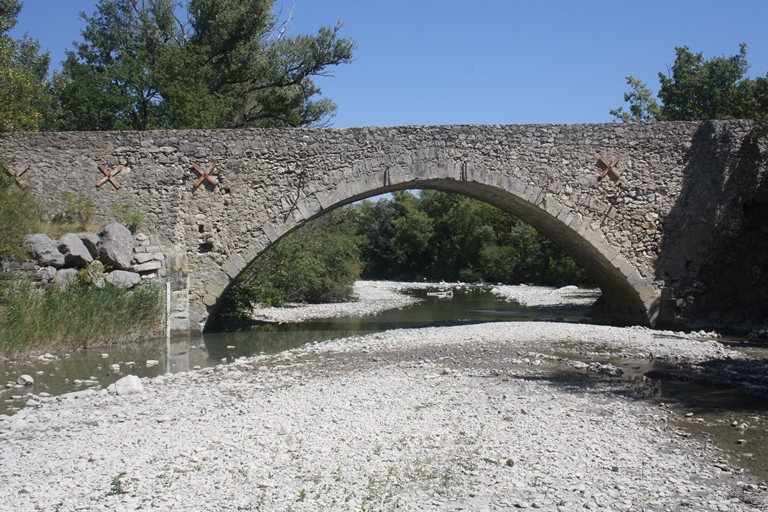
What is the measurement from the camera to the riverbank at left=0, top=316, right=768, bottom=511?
4.37 metres

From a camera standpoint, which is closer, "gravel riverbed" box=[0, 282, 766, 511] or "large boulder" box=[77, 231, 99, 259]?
"gravel riverbed" box=[0, 282, 766, 511]

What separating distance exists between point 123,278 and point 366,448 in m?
8.42

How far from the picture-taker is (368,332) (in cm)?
1435

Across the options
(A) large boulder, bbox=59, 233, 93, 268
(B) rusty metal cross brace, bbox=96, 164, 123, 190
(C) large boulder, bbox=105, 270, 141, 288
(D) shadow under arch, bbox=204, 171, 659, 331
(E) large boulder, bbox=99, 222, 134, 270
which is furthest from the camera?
(D) shadow under arch, bbox=204, 171, 659, 331

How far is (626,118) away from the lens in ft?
86.5

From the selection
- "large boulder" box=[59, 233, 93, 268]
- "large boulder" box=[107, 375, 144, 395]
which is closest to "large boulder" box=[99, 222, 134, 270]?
"large boulder" box=[59, 233, 93, 268]

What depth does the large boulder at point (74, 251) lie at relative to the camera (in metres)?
11.8

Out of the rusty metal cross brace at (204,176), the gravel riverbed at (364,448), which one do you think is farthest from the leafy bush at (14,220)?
the gravel riverbed at (364,448)

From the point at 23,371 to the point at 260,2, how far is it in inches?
665

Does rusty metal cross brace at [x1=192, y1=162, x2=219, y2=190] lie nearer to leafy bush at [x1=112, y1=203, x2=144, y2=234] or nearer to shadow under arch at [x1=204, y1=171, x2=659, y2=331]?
leafy bush at [x1=112, y1=203, x2=144, y2=234]

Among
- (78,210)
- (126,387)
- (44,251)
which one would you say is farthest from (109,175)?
(126,387)

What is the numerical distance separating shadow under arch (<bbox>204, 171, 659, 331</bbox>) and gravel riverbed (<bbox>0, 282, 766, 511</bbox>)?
5.10 meters

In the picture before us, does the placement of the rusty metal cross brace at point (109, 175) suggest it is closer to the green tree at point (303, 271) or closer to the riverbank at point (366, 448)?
the green tree at point (303, 271)

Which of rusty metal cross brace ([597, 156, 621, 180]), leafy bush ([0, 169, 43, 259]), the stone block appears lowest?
the stone block
